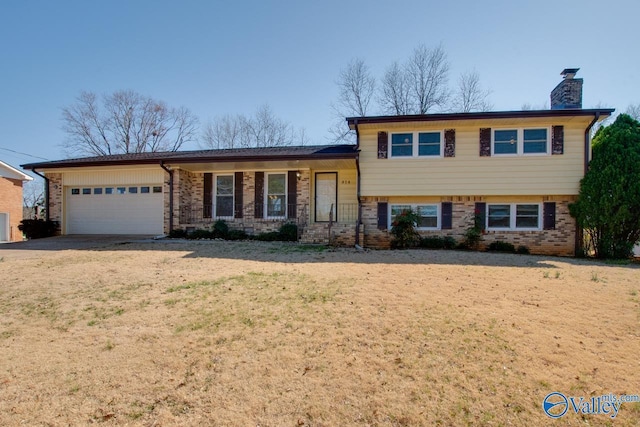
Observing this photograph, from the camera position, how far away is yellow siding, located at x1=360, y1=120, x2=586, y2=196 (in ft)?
37.5

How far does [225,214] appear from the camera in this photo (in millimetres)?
14500

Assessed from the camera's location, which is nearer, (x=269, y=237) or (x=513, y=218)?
(x=513, y=218)

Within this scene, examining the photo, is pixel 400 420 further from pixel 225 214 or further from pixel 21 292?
pixel 225 214

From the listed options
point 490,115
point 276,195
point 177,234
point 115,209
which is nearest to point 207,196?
point 177,234

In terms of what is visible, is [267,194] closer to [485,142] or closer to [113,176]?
[113,176]

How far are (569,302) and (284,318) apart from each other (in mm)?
4184

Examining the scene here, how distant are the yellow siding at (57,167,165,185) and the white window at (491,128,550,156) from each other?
13517 millimetres

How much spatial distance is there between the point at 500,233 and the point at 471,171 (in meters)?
2.53

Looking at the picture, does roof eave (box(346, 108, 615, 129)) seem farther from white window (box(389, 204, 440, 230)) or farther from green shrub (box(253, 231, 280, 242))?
green shrub (box(253, 231, 280, 242))

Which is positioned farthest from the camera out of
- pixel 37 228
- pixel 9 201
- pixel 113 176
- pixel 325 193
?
pixel 9 201

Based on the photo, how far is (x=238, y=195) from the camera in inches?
567

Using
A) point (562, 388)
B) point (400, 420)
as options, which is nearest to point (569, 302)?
point (562, 388)

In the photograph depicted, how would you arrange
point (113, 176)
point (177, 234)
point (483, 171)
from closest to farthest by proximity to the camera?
point (483, 171), point (177, 234), point (113, 176)

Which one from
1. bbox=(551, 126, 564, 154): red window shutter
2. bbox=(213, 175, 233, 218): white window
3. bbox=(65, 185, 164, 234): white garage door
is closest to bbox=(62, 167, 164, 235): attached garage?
bbox=(65, 185, 164, 234): white garage door
